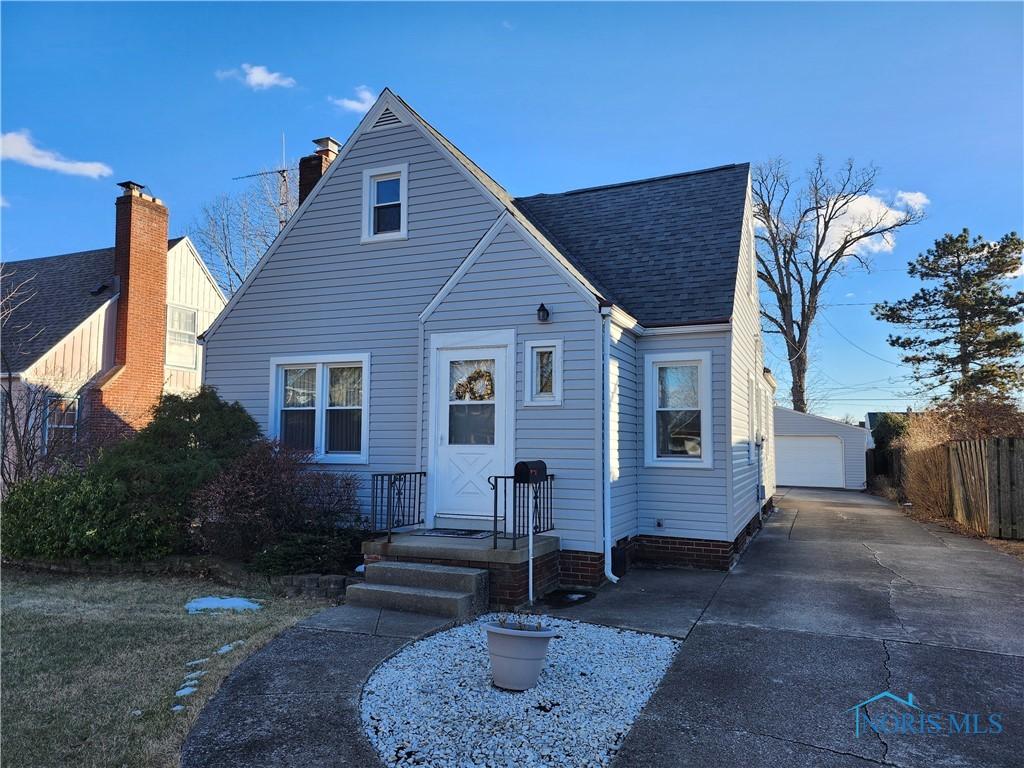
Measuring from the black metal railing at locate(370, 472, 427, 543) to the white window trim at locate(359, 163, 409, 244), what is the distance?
11.9ft

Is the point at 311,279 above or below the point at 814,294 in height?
below

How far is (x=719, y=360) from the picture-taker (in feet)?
30.3

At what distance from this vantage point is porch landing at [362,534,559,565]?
698 centimetres

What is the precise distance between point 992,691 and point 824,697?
4.10ft

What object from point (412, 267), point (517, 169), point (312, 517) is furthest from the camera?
point (517, 169)

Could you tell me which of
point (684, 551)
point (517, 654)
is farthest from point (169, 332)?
point (517, 654)

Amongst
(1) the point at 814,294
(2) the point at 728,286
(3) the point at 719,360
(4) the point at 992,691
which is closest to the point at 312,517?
(3) the point at 719,360

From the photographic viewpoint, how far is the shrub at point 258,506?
840 cm

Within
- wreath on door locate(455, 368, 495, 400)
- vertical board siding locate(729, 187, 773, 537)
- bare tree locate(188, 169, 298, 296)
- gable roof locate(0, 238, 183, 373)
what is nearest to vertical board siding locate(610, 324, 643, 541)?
vertical board siding locate(729, 187, 773, 537)

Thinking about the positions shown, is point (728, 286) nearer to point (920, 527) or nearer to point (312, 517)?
point (312, 517)

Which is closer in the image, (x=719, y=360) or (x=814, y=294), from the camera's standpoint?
(x=719, y=360)

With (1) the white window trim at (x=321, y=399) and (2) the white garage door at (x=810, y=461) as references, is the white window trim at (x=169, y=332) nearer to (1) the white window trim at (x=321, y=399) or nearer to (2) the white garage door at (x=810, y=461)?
(1) the white window trim at (x=321, y=399)

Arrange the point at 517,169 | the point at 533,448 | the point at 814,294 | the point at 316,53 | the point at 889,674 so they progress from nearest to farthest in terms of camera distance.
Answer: the point at 889,674 < the point at 533,448 < the point at 316,53 < the point at 517,169 < the point at 814,294

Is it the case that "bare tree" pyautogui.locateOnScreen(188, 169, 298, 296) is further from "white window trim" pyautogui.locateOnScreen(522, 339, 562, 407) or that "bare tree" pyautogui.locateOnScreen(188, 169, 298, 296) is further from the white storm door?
"white window trim" pyautogui.locateOnScreen(522, 339, 562, 407)
